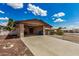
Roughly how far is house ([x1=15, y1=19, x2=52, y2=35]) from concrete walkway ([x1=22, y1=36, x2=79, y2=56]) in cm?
30

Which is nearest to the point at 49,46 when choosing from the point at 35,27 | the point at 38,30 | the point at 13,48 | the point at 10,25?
the point at 38,30

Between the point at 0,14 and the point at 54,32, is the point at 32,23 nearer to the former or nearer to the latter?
the point at 54,32

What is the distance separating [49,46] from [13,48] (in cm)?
188

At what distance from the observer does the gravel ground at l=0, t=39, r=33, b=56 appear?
6949 mm

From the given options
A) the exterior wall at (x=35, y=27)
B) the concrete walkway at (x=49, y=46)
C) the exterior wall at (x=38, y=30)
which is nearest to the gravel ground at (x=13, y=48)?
the concrete walkway at (x=49, y=46)

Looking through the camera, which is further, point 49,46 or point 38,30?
point 38,30

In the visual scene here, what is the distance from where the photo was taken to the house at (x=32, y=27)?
25.2 ft

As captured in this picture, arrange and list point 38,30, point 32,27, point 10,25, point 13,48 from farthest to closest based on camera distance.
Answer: point 38,30 → point 32,27 → point 10,25 → point 13,48

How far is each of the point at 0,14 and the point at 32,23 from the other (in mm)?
1818

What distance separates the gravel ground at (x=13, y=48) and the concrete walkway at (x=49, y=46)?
27 centimetres

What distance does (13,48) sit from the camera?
7.24 meters

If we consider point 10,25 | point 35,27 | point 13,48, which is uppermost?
point 10,25

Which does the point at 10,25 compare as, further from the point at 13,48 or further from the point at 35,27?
the point at 35,27

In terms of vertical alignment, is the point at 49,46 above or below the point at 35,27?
below
